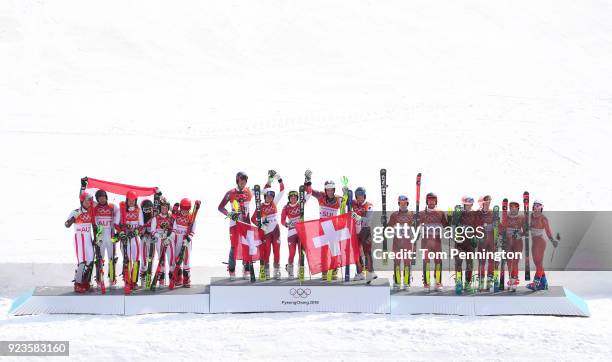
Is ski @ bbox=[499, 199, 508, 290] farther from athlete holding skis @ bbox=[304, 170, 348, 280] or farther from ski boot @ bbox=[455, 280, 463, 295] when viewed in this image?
athlete holding skis @ bbox=[304, 170, 348, 280]

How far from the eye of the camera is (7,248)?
54.6ft

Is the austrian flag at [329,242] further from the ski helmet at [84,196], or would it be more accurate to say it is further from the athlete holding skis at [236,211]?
the ski helmet at [84,196]

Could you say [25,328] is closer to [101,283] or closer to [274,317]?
[101,283]

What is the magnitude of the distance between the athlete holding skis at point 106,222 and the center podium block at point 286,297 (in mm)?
1473

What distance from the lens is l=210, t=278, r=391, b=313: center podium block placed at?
13297 millimetres

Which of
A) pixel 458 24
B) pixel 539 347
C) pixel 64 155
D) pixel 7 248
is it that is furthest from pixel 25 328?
pixel 458 24

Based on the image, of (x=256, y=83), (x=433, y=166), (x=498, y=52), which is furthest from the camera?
(x=498, y=52)

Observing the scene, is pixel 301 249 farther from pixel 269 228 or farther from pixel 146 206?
pixel 146 206

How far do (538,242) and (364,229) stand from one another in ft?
8.07

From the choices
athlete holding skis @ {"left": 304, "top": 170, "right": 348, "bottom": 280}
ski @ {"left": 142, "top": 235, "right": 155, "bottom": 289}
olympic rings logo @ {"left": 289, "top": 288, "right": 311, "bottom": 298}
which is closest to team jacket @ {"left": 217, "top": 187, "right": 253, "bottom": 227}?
athlete holding skis @ {"left": 304, "top": 170, "right": 348, "bottom": 280}

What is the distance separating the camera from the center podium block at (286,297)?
43.6 ft

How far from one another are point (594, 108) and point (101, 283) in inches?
771

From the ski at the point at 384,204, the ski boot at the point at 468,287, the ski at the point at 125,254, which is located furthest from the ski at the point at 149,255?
the ski boot at the point at 468,287

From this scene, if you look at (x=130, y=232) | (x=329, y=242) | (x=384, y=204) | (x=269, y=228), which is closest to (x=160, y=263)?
(x=130, y=232)
